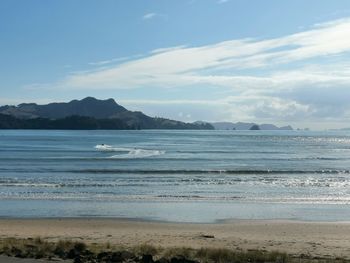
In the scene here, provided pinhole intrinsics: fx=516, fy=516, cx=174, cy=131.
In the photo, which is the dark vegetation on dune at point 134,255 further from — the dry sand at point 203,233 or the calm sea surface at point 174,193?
the calm sea surface at point 174,193

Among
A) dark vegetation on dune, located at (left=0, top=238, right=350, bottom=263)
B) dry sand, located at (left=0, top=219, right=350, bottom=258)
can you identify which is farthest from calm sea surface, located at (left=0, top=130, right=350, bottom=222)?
dark vegetation on dune, located at (left=0, top=238, right=350, bottom=263)

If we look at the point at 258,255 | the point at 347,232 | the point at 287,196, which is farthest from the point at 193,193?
the point at 258,255

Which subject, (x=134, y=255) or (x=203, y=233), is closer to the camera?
(x=134, y=255)

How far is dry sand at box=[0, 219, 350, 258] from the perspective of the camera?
1420cm

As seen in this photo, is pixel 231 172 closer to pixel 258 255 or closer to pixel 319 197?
pixel 319 197

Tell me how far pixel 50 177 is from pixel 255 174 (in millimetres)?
15900

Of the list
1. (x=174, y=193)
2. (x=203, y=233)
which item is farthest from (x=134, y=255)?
(x=174, y=193)

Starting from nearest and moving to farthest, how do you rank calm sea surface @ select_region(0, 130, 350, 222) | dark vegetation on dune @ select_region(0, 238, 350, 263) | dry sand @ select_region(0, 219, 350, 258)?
dark vegetation on dune @ select_region(0, 238, 350, 263) → dry sand @ select_region(0, 219, 350, 258) → calm sea surface @ select_region(0, 130, 350, 222)

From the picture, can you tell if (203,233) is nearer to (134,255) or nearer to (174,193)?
(134,255)

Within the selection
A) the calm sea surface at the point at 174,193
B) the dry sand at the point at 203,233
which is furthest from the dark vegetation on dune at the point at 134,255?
the calm sea surface at the point at 174,193

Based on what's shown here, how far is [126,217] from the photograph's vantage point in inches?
806

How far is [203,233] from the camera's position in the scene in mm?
16594

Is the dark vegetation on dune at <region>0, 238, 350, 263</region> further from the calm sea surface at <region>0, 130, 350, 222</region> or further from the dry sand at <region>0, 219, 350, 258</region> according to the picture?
the calm sea surface at <region>0, 130, 350, 222</region>

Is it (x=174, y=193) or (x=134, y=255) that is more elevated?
(x=134, y=255)
